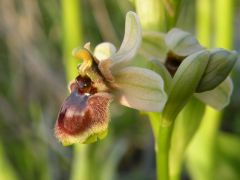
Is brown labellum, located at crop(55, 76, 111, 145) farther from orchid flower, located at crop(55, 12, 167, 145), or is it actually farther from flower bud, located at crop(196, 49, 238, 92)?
flower bud, located at crop(196, 49, 238, 92)

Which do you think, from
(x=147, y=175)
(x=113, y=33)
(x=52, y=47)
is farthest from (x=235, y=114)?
(x=52, y=47)

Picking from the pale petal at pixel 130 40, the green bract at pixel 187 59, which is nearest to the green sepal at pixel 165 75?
the green bract at pixel 187 59

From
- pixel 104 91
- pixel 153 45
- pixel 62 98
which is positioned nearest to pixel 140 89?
pixel 104 91

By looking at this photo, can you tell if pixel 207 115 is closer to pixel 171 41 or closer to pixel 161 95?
pixel 171 41

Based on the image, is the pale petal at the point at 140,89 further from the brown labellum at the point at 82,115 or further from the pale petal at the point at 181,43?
the pale petal at the point at 181,43

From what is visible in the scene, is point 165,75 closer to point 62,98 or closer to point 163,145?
point 163,145

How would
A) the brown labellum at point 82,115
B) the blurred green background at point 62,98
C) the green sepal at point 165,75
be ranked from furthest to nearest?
the blurred green background at point 62,98 → the green sepal at point 165,75 → the brown labellum at point 82,115

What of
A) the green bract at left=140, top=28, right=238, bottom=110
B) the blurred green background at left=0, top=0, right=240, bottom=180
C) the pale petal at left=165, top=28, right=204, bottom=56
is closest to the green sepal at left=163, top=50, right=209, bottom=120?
the green bract at left=140, top=28, right=238, bottom=110
